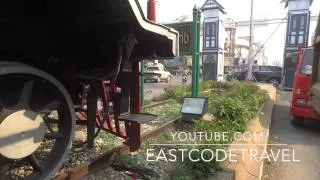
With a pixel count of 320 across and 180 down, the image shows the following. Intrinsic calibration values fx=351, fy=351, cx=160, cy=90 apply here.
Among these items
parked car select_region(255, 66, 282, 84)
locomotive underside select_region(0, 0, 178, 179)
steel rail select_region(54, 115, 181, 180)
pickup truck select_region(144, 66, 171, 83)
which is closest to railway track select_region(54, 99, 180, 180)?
steel rail select_region(54, 115, 181, 180)

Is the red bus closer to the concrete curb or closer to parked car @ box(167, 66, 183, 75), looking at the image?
the concrete curb

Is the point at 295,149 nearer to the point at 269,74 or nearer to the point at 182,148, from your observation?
the point at 182,148

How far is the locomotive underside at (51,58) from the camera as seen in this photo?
9.14 ft

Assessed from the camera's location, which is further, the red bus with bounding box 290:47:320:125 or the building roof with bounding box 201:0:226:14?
the building roof with bounding box 201:0:226:14

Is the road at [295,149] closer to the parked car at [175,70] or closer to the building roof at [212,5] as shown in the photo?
the building roof at [212,5]

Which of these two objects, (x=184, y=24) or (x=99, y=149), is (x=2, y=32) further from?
(x=184, y=24)

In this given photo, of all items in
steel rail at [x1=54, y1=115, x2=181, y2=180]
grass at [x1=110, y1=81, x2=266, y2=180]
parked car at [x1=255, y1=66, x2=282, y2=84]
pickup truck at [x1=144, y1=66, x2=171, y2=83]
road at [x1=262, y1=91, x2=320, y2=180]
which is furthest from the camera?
pickup truck at [x1=144, y1=66, x2=171, y2=83]

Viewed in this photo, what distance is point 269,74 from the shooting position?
32.5 metres

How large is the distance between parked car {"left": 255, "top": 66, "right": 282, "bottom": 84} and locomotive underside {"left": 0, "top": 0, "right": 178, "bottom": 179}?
2993 cm

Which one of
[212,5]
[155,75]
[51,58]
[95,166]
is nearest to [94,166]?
[95,166]

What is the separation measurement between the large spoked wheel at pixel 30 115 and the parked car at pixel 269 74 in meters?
30.4

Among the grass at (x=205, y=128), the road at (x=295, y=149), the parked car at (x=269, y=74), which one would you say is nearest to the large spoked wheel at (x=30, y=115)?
the grass at (x=205, y=128)

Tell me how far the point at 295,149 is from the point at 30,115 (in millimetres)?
5381

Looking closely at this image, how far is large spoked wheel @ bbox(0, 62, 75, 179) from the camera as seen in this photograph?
106 inches
